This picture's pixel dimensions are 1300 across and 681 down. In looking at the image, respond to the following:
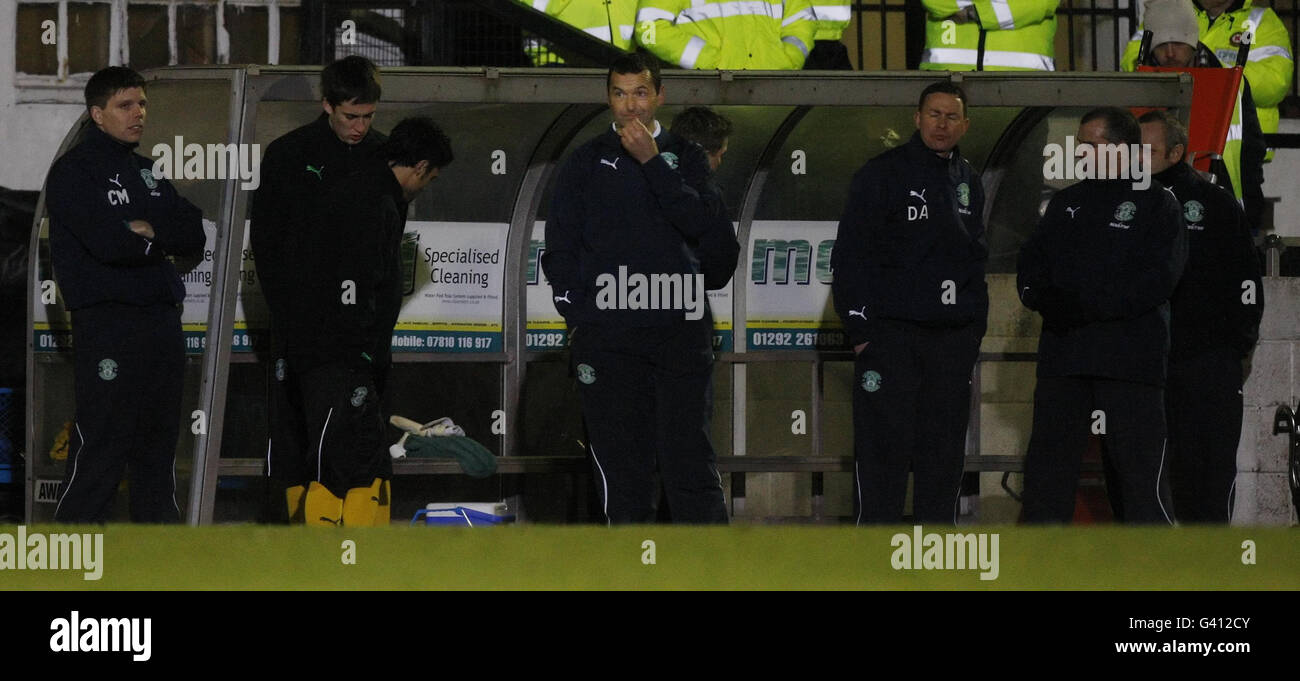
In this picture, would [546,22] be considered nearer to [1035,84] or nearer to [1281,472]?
[1035,84]

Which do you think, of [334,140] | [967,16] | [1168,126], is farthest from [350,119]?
[967,16]

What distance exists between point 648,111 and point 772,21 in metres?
2.90

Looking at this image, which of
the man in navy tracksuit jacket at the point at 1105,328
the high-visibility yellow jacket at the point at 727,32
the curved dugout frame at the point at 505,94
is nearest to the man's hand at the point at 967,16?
the high-visibility yellow jacket at the point at 727,32

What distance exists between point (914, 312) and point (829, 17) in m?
2.82

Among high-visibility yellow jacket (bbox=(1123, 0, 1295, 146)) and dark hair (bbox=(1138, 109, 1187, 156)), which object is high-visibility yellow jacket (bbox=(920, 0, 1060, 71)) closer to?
high-visibility yellow jacket (bbox=(1123, 0, 1295, 146))

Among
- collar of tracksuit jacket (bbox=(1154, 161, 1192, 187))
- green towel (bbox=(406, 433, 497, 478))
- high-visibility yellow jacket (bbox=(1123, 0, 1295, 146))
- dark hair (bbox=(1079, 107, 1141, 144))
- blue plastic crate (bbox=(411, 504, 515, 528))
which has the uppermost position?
high-visibility yellow jacket (bbox=(1123, 0, 1295, 146))

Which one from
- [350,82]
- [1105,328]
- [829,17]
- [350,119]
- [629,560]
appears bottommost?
[629,560]

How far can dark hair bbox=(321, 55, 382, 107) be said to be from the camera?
6.43 m

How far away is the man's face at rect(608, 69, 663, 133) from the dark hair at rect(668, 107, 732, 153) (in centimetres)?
82

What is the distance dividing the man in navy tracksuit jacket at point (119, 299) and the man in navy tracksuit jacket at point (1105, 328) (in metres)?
3.02

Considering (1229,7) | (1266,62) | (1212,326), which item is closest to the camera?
(1212,326)

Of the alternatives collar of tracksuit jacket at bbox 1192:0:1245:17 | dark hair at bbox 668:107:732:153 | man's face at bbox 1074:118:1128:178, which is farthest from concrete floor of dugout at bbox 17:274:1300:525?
man's face at bbox 1074:118:1128:178

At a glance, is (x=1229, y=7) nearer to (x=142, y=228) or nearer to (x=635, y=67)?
(x=635, y=67)

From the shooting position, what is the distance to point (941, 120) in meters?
6.71
